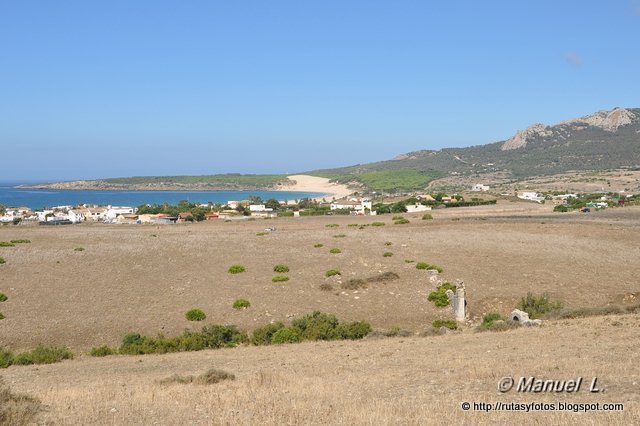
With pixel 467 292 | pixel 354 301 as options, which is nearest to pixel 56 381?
pixel 354 301

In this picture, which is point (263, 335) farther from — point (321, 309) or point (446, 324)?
point (446, 324)

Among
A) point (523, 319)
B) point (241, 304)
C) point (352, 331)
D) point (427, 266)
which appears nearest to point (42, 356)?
point (241, 304)

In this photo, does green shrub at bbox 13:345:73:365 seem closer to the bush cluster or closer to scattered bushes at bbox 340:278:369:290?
the bush cluster

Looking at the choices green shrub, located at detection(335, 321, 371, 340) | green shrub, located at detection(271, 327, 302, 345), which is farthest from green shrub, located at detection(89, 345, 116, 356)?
green shrub, located at detection(335, 321, 371, 340)

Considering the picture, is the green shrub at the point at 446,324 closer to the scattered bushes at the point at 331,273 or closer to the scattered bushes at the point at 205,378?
the scattered bushes at the point at 331,273

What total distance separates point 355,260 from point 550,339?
21902mm

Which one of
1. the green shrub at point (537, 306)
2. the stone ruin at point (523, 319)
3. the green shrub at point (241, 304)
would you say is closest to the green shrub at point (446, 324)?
the stone ruin at point (523, 319)

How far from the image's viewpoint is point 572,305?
31.2 meters

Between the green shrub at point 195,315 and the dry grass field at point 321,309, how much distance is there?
501 mm

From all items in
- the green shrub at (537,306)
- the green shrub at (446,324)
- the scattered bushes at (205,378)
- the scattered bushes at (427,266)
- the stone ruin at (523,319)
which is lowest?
the green shrub at (446,324)

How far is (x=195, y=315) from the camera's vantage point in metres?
29.5

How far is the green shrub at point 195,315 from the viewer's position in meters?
29.4

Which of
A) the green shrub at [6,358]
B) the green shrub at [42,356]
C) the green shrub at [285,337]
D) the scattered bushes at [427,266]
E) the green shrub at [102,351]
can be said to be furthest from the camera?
the scattered bushes at [427,266]

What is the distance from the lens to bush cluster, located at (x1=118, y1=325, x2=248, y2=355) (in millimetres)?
24000
